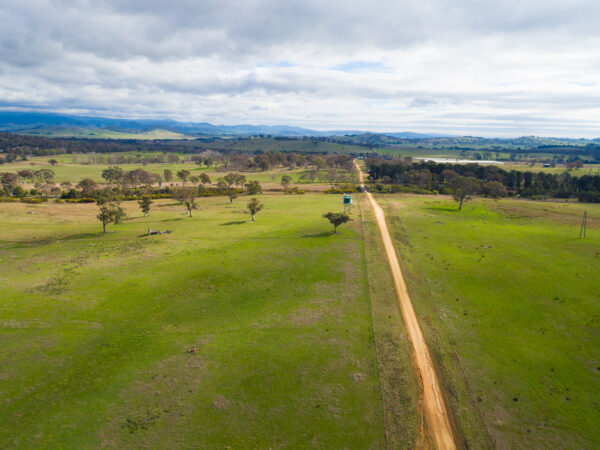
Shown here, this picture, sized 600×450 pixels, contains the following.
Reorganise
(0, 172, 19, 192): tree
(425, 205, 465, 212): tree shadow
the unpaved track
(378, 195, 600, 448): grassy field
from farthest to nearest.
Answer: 1. (0, 172, 19, 192): tree
2. (425, 205, 465, 212): tree shadow
3. (378, 195, 600, 448): grassy field
4. the unpaved track

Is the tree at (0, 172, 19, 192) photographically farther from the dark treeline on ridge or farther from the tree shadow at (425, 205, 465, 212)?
the tree shadow at (425, 205, 465, 212)

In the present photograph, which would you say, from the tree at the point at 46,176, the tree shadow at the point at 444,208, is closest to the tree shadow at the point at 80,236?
the tree shadow at the point at 444,208

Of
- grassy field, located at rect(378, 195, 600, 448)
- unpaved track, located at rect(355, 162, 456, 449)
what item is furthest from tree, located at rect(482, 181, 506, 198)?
unpaved track, located at rect(355, 162, 456, 449)

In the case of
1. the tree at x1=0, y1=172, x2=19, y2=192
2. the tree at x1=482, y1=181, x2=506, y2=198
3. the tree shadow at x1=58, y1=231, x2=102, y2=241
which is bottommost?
the tree shadow at x1=58, y1=231, x2=102, y2=241

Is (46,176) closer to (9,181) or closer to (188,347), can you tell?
(9,181)

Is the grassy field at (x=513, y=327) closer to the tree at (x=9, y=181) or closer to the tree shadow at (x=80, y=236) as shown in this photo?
the tree shadow at (x=80, y=236)
